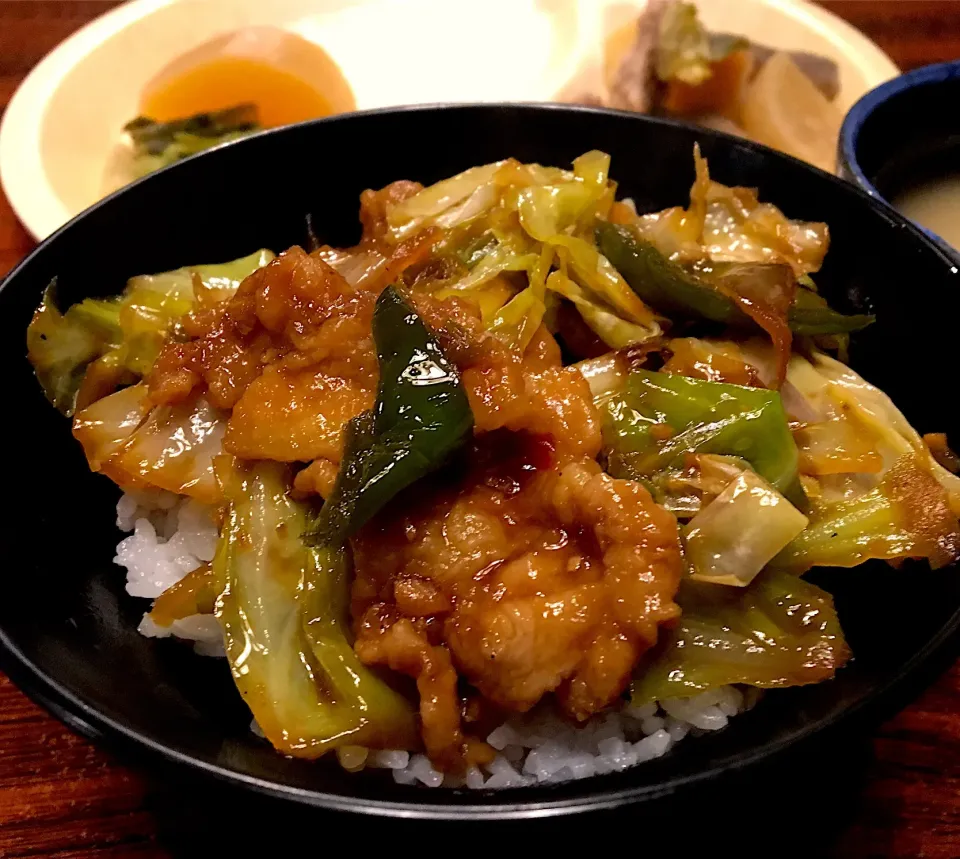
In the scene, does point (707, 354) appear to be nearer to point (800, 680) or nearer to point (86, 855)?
point (800, 680)

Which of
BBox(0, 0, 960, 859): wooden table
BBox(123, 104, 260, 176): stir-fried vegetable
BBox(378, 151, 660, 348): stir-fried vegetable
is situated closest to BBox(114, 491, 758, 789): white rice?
BBox(0, 0, 960, 859): wooden table

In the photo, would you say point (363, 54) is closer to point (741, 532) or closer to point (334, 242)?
point (334, 242)

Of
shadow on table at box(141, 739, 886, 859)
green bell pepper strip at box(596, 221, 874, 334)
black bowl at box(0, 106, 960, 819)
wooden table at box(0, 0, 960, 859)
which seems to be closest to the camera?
shadow on table at box(141, 739, 886, 859)

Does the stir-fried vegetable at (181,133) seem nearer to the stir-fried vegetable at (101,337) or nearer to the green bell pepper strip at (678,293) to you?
the stir-fried vegetable at (101,337)

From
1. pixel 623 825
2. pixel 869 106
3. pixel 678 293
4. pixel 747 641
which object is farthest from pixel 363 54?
pixel 623 825

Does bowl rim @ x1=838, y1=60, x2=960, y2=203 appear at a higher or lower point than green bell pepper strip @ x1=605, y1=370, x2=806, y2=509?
lower

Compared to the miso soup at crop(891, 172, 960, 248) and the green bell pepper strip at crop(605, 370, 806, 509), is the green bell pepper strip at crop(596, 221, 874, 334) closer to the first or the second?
the green bell pepper strip at crop(605, 370, 806, 509)
